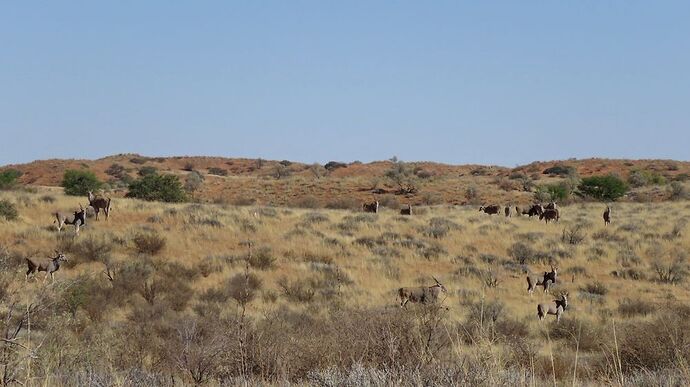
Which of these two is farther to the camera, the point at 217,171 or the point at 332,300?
the point at 217,171

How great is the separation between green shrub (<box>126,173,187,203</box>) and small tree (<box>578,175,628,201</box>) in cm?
2890

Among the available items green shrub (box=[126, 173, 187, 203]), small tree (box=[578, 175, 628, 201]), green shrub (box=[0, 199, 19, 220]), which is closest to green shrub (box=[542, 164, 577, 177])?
small tree (box=[578, 175, 628, 201])

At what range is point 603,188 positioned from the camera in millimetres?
46375

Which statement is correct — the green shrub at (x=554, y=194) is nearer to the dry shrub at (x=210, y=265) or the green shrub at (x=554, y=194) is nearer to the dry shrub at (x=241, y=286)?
the dry shrub at (x=210, y=265)

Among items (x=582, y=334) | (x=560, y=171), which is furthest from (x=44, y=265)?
(x=560, y=171)

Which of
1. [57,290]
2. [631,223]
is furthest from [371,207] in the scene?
[57,290]

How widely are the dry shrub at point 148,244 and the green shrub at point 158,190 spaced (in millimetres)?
16087

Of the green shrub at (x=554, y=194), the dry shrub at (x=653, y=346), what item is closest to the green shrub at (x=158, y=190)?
the green shrub at (x=554, y=194)

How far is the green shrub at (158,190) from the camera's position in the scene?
1396 inches

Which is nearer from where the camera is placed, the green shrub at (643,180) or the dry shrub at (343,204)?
the dry shrub at (343,204)

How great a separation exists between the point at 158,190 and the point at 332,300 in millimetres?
23123

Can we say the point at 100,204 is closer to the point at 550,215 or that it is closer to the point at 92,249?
the point at 92,249

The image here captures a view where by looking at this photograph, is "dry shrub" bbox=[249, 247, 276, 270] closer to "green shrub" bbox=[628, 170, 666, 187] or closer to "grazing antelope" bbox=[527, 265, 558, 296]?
"grazing antelope" bbox=[527, 265, 558, 296]

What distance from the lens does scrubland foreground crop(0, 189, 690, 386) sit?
5.85 metres
